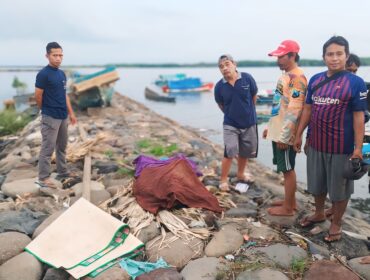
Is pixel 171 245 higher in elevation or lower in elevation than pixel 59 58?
lower

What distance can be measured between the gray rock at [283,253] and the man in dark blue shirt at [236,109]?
1.75 meters

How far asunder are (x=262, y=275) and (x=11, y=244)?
2.46 m

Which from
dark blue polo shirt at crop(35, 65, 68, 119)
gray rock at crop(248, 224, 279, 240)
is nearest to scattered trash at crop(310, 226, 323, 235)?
gray rock at crop(248, 224, 279, 240)

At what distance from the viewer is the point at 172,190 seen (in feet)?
14.9

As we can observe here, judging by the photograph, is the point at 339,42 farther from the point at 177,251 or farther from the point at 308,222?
the point at 177,251

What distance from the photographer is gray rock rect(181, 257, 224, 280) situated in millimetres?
3355

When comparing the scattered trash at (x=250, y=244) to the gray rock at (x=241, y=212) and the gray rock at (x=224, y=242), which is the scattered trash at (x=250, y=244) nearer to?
the gray rock at (x=224, y=242)

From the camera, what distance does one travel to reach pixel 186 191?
15.2 ft

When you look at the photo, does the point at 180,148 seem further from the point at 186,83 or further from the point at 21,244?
the point at 186,83

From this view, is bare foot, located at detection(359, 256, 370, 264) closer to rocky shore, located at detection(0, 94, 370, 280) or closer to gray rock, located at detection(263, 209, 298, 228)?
rocky shore, located at detection(0, 94, 370, 280)

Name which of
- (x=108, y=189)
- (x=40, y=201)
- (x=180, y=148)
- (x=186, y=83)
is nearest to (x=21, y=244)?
(x=40, y=201)

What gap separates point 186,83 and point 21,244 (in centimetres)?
4156

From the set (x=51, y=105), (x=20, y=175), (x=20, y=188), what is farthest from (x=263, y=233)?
(x=20, y=175)

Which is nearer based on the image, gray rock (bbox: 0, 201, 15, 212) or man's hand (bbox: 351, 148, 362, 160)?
man's hand (bbox: 351, 148, 362, 160)
